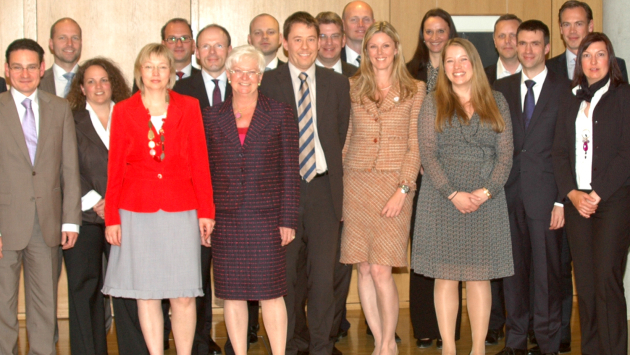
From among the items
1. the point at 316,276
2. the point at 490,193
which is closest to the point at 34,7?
the point at 316,276

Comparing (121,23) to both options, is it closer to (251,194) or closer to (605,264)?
(251,194)

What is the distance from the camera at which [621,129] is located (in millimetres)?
3971

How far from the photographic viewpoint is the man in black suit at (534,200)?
14.0 feet

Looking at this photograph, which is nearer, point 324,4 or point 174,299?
point 174,299

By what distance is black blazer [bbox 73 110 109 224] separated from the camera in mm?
4148

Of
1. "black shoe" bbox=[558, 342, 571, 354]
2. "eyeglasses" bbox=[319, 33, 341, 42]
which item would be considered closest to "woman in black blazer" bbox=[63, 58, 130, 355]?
"eyeglasses" bbox=[319, 33, 341, 42]

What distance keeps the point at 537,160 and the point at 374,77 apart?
1.12 m

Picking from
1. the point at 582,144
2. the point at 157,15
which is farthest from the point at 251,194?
the point at 157,15

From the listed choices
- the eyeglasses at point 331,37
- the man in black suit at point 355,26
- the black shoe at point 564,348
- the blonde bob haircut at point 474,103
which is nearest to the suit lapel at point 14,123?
the eyeglasses at point 331,37

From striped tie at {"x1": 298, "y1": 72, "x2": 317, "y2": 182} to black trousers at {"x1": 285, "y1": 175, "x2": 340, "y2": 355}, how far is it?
0.07m

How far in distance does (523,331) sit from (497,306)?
60cm

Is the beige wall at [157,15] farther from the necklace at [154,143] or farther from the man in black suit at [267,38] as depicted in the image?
the necklace at [154,143]

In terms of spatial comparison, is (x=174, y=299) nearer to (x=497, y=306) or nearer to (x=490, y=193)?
(x=490, y=193)

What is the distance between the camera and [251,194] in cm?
374
